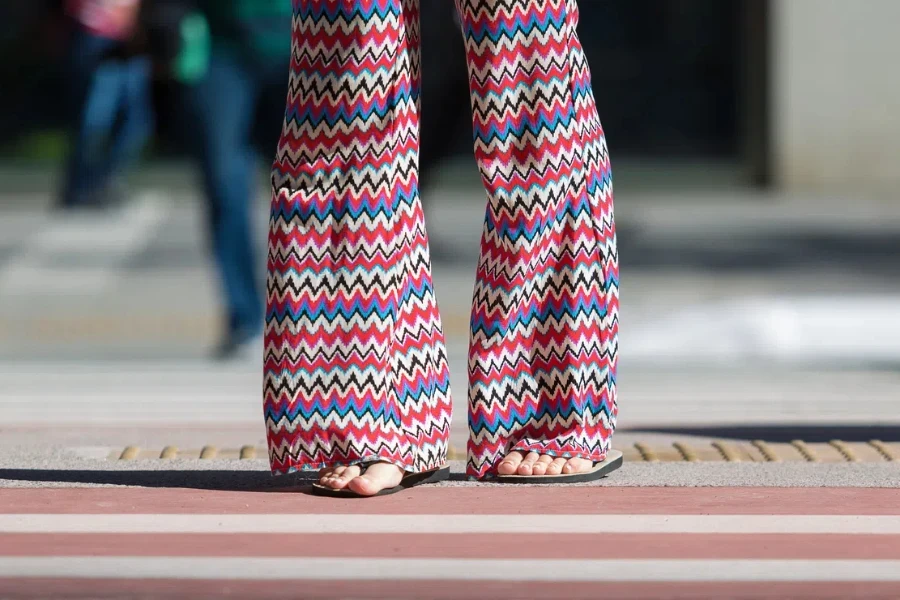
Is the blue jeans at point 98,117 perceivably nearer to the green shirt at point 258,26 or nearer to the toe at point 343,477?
the green shirt at point 258,26

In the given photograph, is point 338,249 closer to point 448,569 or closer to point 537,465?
point 537,465

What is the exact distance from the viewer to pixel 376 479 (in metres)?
3.87

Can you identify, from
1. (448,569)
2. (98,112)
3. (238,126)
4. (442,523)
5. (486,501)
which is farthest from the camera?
(98,112)

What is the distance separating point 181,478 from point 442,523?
0.77 metres

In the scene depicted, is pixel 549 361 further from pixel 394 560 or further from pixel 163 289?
pixel 163 289

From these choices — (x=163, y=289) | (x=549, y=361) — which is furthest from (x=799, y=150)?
(x=549, y=361)

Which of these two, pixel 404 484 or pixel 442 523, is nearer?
pixel 442 523

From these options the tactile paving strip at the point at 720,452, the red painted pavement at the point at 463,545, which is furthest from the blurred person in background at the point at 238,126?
the red painted pavement at the point at 463,545

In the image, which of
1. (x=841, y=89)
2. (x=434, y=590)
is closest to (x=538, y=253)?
(x=434, y=590)

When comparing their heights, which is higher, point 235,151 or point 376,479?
point 235,151

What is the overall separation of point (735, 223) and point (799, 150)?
2.17m

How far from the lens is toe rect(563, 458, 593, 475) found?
13.3 ft

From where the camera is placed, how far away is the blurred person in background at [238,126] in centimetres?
683

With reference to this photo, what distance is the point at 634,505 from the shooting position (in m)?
3.82
